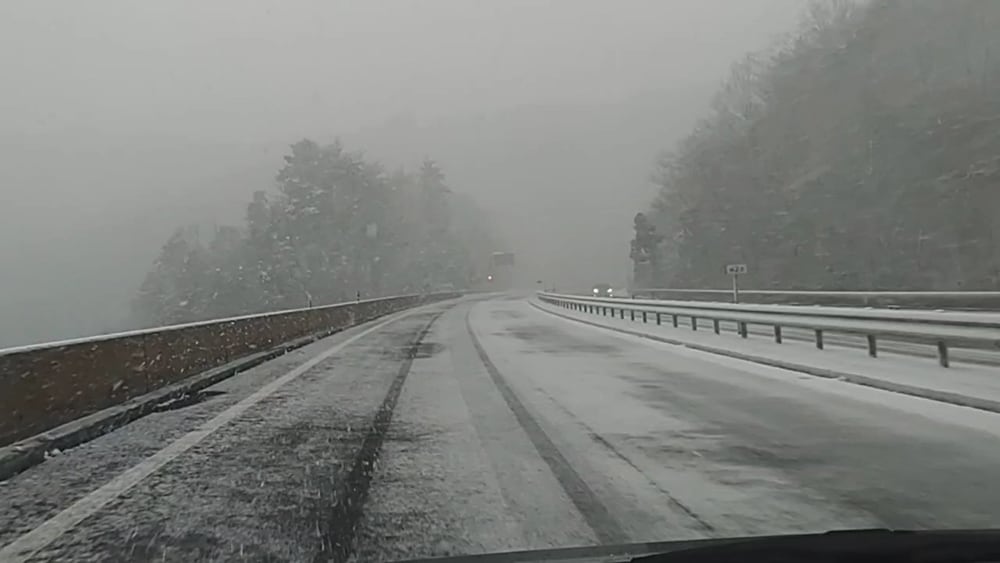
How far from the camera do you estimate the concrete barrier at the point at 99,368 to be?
7.98 metres

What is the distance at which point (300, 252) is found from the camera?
8769 cm

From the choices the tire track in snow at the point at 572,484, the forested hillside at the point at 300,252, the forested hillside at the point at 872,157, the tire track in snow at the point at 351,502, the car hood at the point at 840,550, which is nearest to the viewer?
the car hood at the point at 840,550

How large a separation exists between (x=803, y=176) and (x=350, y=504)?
4538cm

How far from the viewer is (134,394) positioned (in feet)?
36.3

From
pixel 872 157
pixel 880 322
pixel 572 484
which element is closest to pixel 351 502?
pixel 572 484

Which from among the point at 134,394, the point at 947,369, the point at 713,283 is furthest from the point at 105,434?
the point at 713,283

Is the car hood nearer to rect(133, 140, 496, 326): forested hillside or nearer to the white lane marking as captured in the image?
the white lane marking

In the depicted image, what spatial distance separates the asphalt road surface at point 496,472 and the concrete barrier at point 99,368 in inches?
22.6

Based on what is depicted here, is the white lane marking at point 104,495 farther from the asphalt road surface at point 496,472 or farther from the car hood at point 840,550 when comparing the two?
the car hood at point 840,550

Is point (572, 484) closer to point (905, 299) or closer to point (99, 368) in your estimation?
point (99, 368)

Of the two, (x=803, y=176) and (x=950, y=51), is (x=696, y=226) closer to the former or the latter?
(x=803, y=176)

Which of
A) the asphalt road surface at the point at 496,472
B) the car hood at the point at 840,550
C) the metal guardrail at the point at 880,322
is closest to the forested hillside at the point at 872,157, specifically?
the metal guardrail at the point at 880,322

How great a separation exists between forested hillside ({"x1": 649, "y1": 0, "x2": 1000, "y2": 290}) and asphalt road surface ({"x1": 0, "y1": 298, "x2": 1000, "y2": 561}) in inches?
1155

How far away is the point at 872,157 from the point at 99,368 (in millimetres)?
39866
